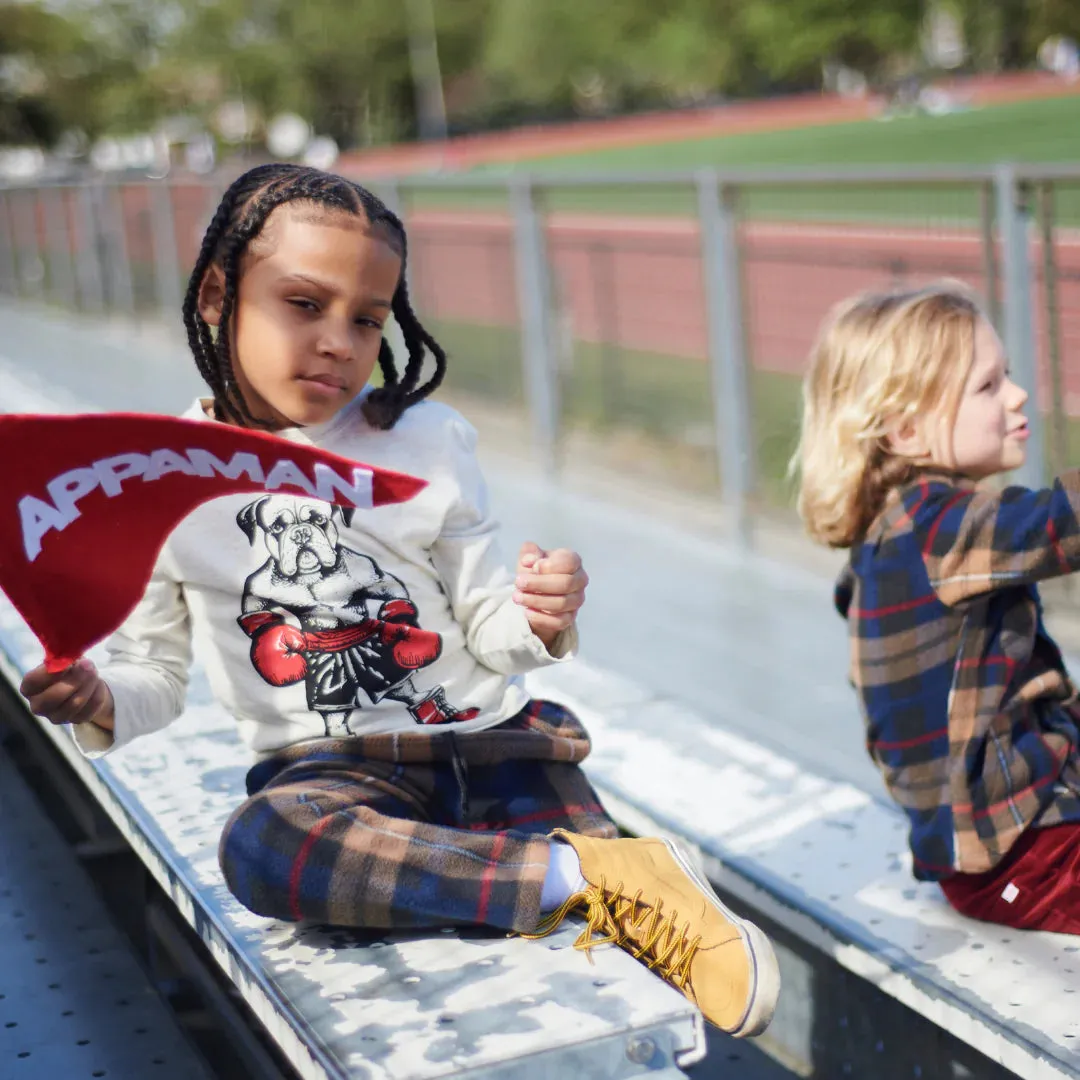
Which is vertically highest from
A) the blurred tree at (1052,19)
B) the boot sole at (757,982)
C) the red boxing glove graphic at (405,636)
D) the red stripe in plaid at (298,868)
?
the blurred tree at (1052,19)

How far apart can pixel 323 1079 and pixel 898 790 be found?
40.9 inches

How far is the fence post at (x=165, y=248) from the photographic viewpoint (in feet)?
40.8

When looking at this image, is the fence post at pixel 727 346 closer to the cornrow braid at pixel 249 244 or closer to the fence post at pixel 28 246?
the cornrow braid at pixel 249 244

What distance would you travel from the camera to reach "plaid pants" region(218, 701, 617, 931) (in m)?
1.98

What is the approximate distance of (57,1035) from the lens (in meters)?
2.41

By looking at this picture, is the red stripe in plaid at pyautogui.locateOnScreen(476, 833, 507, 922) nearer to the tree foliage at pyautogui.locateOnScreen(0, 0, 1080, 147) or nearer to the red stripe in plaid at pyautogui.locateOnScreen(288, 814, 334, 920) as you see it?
the red stripe in plaid at pyautogui.locateOnScreen(288, 814, 334, 920)

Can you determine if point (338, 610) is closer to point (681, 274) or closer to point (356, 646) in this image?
point (356, 646)

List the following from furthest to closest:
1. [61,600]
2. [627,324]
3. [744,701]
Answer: [627,324]
[744,701]
[61,600]

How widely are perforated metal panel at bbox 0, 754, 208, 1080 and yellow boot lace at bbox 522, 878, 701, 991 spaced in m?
0.73

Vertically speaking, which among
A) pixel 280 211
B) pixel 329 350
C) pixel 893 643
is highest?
pixel 280 211

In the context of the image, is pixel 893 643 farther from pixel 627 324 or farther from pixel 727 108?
pixel 727 108

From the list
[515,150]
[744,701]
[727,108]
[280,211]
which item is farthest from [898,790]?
[727,108]

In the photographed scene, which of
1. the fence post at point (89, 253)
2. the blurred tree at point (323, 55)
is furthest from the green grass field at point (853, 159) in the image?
the blurred tree at point (323, 55)

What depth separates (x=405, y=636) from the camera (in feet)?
7.27
